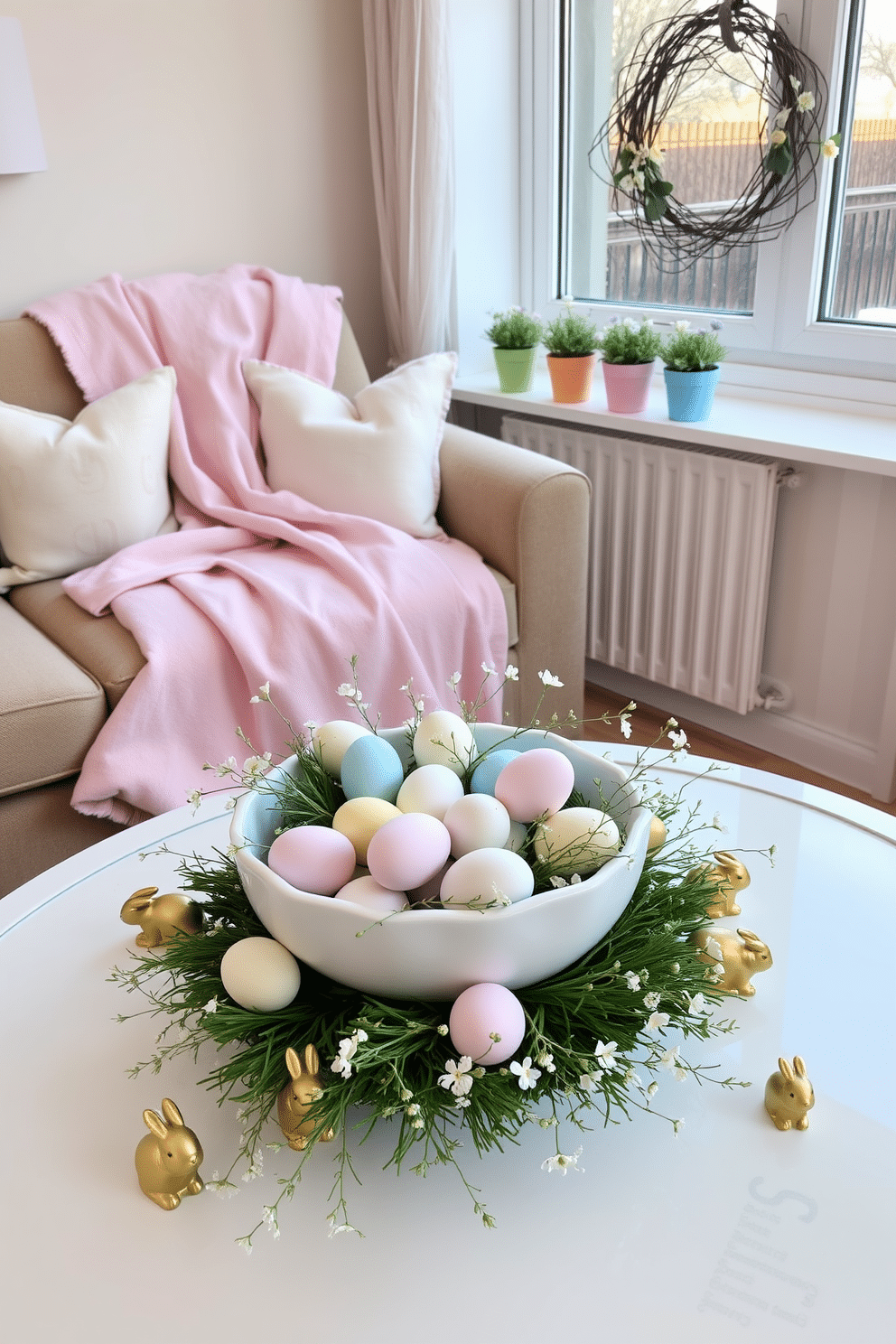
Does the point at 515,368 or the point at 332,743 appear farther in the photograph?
the point at 515,368

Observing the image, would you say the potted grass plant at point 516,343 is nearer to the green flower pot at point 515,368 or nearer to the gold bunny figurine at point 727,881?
the green flower pot at point 515,368

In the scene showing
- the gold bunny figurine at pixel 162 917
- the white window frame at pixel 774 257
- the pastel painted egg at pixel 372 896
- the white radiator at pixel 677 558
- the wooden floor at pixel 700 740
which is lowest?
the wooden floor at pixel 700 740

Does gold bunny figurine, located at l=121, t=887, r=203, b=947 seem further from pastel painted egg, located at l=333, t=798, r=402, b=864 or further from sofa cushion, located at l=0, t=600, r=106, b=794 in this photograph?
sofa cushion, located at l=0, t=600, r=106, b=794

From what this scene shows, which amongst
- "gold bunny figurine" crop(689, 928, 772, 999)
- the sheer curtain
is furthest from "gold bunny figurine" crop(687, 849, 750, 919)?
the sheer curtain

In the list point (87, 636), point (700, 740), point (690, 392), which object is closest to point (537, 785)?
point (87, 636)

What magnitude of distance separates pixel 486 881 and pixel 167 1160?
0.88ft

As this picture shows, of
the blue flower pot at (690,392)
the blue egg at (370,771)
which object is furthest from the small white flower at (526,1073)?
the blue flower pot at (690,392)

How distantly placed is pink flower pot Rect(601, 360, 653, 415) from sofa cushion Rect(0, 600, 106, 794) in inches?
47.2

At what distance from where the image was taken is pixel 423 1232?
68cm

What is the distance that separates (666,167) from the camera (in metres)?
2.30

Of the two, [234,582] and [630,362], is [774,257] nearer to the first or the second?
[630,362]

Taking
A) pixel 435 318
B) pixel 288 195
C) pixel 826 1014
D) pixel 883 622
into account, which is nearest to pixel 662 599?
pixel 883 622

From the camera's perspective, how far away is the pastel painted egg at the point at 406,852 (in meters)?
0.72

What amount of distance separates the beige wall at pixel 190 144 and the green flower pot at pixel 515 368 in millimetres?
549
